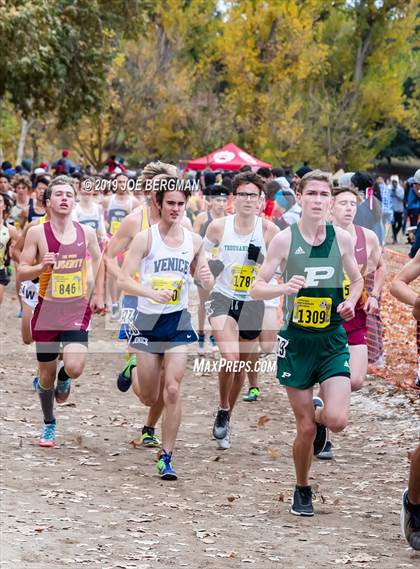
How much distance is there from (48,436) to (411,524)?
145 inches

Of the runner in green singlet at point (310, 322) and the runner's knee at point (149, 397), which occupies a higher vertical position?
the runner in green singlet at point (310, 322)

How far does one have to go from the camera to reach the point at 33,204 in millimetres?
17156

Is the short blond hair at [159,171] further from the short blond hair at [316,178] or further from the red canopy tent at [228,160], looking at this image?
the red canopy tent at [228,160]

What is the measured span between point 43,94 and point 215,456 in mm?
19503

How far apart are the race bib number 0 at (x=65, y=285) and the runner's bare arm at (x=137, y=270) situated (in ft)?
3.42

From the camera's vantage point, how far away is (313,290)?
24.5ft

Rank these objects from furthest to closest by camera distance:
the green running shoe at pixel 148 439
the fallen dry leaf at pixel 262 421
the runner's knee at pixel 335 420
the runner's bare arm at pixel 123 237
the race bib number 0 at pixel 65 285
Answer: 1. the fallen dry leaf at pixel 262 421
2. the green running shoe at pixel 148 439
3. the race bib number 0 at pixel 65 285
4. the runner's bare arm at pixel 123 237
5. the runner's knee at pixel 335 420

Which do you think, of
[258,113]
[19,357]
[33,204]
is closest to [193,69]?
[258,113]

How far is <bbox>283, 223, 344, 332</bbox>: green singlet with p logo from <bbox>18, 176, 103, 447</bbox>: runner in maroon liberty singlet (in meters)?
2.35

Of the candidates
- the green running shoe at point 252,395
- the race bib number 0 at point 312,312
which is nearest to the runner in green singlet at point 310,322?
the race bib number 0 at point 312,312

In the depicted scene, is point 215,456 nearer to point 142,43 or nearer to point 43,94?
point 43,94

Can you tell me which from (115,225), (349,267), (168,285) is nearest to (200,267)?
(168,285)

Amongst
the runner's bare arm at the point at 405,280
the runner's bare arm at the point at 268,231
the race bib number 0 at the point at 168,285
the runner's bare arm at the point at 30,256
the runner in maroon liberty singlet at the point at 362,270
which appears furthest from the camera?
the runner's bare arm at the point at 268,231

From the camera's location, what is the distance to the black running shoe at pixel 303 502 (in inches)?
298
